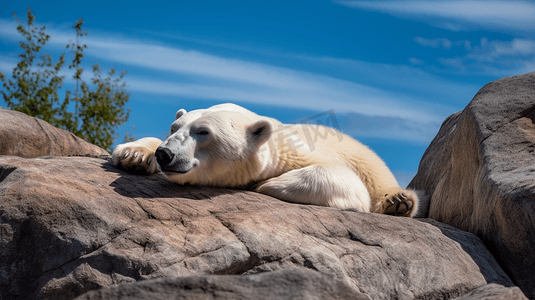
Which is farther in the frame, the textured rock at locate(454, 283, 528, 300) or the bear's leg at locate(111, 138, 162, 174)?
the bear's leg at locate(111, 138, 162, 174)

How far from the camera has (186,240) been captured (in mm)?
3320

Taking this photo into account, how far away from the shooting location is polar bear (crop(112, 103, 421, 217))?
4.24 meters

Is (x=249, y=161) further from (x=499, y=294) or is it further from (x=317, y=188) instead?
(x=499, y=294)

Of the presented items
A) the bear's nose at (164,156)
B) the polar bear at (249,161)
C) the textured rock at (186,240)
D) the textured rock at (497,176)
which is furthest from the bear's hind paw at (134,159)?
the textured rock at (497,176)

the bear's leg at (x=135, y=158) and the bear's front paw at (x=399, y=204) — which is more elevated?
the bear's leg at (x=135, y=158)

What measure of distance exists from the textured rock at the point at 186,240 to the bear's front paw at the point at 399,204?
613mm

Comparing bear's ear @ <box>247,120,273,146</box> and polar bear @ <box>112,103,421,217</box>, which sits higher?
bear's ear @ <box>247,120,273,146</box>

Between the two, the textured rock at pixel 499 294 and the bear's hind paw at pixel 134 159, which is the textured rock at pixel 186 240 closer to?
the bear's hind paw at pixel 134 159

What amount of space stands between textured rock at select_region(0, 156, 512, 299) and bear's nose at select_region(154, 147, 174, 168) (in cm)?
25

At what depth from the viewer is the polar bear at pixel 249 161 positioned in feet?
13.9

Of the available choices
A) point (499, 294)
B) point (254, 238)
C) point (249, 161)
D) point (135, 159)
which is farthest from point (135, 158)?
point (499, 294)

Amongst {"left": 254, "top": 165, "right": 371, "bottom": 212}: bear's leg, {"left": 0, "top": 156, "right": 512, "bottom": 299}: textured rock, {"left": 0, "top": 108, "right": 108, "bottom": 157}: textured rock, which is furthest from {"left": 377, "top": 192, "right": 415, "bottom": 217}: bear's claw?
{"left": 0, "top": 108, "right": 108, "bottom": 157}: textured rock

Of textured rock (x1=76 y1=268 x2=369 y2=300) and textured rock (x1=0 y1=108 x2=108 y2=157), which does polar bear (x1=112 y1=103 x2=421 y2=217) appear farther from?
textured rock (x1=0 y1=108 x2=108 y2=157)

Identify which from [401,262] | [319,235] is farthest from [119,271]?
[401,262]
